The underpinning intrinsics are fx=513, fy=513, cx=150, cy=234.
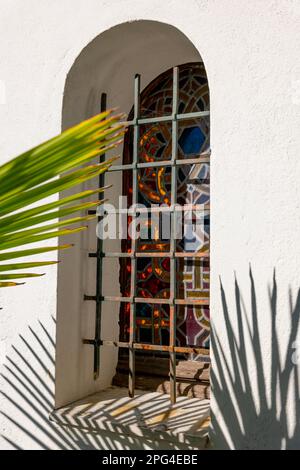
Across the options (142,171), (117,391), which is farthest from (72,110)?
(117,391)

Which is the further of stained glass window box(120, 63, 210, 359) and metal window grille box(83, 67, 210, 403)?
stained glass window box(120, 63, 210, 359)

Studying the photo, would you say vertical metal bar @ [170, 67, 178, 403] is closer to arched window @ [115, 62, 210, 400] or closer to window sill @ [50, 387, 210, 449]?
window sill @ [50, 387, 210, 449]

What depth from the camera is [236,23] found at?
2.35m

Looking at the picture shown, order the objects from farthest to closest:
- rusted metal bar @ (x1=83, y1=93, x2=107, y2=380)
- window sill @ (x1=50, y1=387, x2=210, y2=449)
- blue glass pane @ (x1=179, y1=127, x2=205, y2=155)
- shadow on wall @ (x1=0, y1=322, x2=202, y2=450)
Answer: blue glass pane @ (x1=179, y1=127, x2=205, y2=155) → rusted metal bar @ (x1=83, y1=93, x2=107, y2=380) → shadow on wall @ (x1=0, y1=322, x2=202, y2=450) → window sill @ (x1=50, y1=387, x2=210, y2=449)

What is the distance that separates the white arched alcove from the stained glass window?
105 millimetres

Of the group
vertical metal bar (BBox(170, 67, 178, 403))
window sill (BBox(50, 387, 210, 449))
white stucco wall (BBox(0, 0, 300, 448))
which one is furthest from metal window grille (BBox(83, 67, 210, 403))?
white stucco wall (BBox(0, 0, 300, 448))

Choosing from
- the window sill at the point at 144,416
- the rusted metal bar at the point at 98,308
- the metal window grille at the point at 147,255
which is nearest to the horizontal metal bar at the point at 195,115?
the metal window grille at the point at 147,255

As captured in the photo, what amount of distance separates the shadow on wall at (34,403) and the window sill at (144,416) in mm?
34

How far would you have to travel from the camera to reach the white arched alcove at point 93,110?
279 centimetres

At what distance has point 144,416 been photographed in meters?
2.55

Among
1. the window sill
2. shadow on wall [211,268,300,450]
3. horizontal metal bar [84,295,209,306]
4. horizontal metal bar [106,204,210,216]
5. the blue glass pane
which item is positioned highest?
the blue glass pane

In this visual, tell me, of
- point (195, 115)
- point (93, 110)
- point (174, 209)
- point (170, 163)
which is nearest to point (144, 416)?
point (174, 209)

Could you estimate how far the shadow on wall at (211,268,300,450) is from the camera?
2154 mm

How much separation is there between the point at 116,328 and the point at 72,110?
4.37ft
